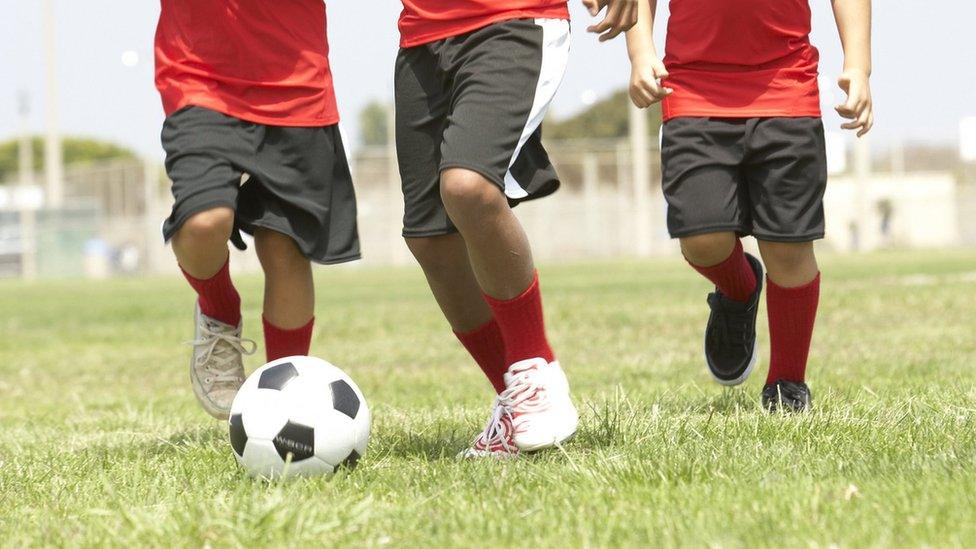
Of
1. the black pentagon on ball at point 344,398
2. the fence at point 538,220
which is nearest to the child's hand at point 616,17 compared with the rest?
the black pentagon on ball at point 344,398

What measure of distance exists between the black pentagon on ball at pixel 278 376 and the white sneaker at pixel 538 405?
20.5 inches

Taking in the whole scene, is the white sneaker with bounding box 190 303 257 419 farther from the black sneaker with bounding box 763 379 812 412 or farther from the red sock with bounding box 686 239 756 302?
the black sneaker with bounding box 763 379 812 412

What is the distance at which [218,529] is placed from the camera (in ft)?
7.80

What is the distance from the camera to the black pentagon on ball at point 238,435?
10.3 feet

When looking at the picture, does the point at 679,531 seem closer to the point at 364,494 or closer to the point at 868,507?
the point at 868,507

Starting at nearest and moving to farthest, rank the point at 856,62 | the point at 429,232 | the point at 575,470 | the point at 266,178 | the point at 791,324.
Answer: the point at 575,470
the point at 429,232
the point at 266,178
the point at 856,62
the point at 791,324

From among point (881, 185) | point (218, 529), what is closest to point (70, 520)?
point (218, 529)

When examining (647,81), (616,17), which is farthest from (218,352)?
(616,17)

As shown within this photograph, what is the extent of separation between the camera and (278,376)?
10.7 ft

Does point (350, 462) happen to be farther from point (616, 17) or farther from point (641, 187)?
point (641, 187)

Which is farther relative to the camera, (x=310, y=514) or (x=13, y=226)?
(x=13, y=226)

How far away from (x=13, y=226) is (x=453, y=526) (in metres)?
38.7

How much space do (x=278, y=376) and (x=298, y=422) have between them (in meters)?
0.20

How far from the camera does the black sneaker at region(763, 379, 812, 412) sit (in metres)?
3.93
